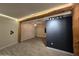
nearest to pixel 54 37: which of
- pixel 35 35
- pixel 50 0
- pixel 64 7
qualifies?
pixel 64 7

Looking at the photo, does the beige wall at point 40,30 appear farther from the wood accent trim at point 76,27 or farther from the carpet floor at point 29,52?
the wood accent trim at point 76,27

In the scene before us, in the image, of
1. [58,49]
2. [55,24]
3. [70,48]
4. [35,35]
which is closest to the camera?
[70,48]

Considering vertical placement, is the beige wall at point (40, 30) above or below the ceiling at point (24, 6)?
below

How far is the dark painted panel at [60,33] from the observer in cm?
425

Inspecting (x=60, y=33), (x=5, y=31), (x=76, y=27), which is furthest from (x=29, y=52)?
(x=76, y=27)

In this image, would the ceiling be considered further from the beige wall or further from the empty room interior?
the beige wall

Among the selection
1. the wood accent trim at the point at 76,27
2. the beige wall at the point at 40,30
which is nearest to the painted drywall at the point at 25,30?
the beige wall at the point at 40,30

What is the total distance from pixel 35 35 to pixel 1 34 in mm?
7013

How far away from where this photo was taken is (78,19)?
9.28 feet

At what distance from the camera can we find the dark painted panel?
4250mm

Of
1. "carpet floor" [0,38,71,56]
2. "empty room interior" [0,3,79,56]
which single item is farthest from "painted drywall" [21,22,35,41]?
"carpet floor" [0,38,71,56]

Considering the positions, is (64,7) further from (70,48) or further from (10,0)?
(10,0)

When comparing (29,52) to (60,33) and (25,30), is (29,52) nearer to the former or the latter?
(60,33)

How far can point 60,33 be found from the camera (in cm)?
473
